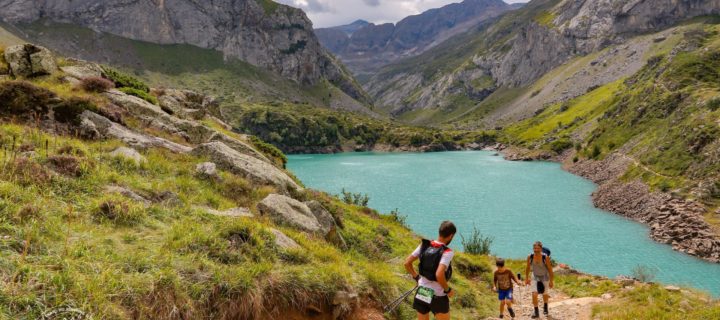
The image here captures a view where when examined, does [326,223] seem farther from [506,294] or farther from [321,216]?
[506,294]

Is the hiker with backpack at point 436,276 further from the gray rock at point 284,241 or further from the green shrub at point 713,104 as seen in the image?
the green shrub at point 713,104

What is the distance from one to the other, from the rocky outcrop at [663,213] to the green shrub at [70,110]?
55343mm

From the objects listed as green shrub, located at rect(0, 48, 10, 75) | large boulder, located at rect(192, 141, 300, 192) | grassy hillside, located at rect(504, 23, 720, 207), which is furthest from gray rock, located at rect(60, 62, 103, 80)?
grassy hillside, located at rect(504, 23, 720, 207)

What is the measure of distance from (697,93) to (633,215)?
4178cm

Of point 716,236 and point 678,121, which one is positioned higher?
point 678,121

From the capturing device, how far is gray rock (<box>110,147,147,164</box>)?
14.8 meters

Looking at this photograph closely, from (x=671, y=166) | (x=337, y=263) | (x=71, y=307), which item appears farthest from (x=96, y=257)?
(x=671, y=166)

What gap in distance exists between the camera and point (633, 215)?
58125mm

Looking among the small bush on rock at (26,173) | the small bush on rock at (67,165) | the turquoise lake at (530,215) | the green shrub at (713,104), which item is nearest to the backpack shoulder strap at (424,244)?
the small bush on rock at (26,173)

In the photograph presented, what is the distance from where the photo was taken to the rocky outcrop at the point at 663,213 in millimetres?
42656

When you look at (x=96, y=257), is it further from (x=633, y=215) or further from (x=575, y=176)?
(x=575, y=176)

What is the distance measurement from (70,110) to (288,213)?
1088 cm

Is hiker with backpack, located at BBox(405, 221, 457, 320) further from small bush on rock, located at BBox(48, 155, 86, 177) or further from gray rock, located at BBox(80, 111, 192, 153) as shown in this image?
gray rock, located at BBox(80, 111, 192, 153)

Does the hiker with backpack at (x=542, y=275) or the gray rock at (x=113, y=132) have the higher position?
the gray rock at (x=113, y=132)
